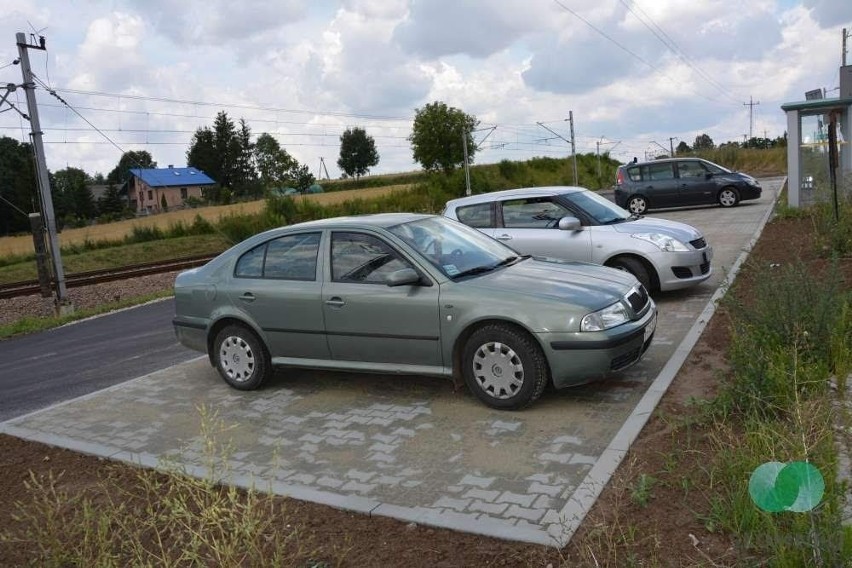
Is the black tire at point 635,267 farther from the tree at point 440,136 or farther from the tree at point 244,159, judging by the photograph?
the tree at point 244,159

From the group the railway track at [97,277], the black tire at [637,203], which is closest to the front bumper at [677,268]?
the black tire at [637,203]

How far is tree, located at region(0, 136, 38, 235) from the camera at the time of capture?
6256 cm

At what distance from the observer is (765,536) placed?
133 inches

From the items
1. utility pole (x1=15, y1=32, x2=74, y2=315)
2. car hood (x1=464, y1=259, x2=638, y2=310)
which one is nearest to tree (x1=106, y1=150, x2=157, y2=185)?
utility pole (x1=15, y1=32, x2=74, y2=315)

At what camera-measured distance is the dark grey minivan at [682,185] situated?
23.5 meters

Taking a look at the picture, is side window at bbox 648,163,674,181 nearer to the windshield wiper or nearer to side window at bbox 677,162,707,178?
side window at bbox 677,162,707,178

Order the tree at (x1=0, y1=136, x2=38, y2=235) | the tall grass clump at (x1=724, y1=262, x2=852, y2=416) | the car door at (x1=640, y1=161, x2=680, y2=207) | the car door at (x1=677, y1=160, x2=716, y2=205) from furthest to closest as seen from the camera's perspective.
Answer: the tree at (x1=0, y1=136, x2=38, y2=235) < the car door at (x1=640, y1=161, x2=680, y2=207) < the car door at (x1=677, y1=160, x2=716, y2=205) < the tall grass clump at (x1=724, y1=262, x2=852, y2=416)

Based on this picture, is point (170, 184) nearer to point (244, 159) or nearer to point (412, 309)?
point (244, 159)

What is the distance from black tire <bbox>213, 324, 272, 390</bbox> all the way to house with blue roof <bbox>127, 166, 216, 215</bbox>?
91319 mm

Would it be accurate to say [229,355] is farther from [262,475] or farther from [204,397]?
[262,475]

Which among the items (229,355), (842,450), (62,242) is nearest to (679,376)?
(842,450)

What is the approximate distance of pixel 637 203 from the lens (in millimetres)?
24641

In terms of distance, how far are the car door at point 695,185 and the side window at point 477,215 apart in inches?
600

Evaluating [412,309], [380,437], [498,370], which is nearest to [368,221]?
[412,309]
